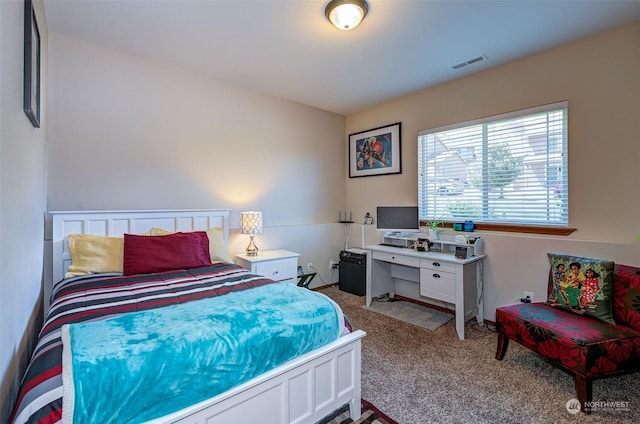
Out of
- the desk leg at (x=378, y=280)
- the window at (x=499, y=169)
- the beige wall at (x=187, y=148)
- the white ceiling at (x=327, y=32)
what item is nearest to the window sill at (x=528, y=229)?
the window at (x=499, y=169)

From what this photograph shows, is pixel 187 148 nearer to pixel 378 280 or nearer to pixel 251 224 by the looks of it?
pixel 251 224

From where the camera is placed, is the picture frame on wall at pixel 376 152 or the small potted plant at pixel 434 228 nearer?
the small potted plant at pixel 434 228

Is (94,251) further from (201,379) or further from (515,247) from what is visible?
(515,247)

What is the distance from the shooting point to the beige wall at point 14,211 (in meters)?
1.04

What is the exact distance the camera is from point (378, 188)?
4160 mm

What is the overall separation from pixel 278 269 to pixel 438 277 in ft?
5.52

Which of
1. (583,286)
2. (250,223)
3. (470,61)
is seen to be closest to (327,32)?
(470,61)

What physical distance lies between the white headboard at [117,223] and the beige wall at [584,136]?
296 centimetres

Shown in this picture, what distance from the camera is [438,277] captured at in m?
2.93

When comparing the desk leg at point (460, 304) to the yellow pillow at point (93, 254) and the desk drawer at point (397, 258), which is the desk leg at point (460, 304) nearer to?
the desk drawer at point (397, 258)

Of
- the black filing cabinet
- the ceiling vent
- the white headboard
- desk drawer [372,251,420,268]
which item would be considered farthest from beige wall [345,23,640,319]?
the white headboard

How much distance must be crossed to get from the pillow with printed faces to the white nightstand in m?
2.38

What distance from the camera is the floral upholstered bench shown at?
1729 mm

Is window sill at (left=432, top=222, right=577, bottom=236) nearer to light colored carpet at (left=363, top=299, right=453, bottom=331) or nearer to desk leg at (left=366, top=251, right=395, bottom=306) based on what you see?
light colored carpet at (left=363, top=299, right=453, bottom=331)
